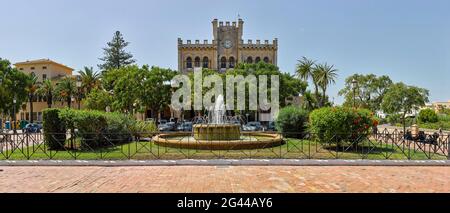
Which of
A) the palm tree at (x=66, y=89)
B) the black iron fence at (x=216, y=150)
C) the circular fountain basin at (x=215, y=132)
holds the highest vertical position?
the palm tree at (x=66, y=89)

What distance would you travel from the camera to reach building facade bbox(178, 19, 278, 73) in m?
55.7

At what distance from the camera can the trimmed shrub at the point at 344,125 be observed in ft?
48.1

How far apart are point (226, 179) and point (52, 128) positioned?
951 cm

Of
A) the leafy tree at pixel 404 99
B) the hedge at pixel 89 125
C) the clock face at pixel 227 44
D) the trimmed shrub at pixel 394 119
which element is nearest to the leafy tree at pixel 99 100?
the clock face at pixel 227 44

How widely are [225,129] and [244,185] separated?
8.47m

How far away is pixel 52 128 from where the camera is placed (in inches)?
577

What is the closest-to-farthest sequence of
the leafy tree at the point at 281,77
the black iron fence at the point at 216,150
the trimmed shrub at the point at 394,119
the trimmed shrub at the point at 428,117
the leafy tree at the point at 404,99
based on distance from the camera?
the black iron fence at the point at 216,150, the leafy tree at the point at 281,77, the trimmed shrub at the point at 428,117, the leafy tree at the point at 404,99, the trimmed shrub at the point at 394,119

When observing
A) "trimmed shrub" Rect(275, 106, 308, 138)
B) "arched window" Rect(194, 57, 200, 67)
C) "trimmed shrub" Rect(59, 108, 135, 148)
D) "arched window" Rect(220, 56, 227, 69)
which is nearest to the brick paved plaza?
"trimmed shrub" Rect(59, 108, 135, 148)

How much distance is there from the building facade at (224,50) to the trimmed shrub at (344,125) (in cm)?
4134

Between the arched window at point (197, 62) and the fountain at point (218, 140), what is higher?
the arched window at point (197, 62)

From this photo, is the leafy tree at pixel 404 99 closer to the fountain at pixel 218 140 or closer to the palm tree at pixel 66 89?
the fountain at pixel 218 140

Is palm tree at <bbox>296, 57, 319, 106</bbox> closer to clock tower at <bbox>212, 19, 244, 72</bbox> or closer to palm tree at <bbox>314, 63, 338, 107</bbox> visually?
palm tree at <bbox>314, 63, 338, 107</bbox>

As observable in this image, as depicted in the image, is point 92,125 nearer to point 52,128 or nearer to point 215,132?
point 52,128
